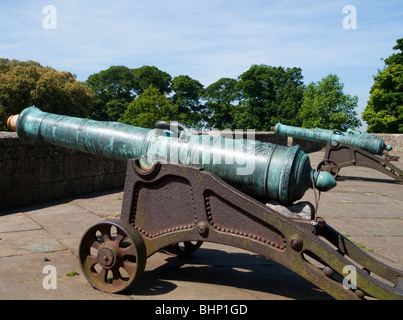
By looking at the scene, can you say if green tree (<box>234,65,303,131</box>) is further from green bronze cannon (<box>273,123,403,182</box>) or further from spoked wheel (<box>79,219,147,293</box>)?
spoked wheel (<box>79,219,147,293</box>)

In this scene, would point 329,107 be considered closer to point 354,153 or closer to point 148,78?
point 148,78

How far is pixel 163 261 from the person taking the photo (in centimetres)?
405

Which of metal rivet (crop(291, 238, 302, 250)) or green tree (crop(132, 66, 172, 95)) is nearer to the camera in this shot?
metal rivet (crop(291, 238, 302, 250))

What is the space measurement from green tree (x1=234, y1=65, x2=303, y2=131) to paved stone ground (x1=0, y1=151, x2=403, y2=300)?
3748cm

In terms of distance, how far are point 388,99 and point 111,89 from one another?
102 feet

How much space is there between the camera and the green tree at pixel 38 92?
31484 mm

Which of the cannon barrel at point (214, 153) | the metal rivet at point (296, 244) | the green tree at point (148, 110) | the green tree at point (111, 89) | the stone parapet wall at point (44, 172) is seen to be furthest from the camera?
the green tree at point (111, 89)

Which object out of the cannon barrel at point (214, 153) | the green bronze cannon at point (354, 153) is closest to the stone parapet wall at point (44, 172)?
the cannon barrel at point (214, 153)

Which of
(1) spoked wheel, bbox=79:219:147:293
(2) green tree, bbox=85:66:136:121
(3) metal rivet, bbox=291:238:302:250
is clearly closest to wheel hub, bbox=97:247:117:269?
(1) spoked wheel, bbox=79:219:147:293

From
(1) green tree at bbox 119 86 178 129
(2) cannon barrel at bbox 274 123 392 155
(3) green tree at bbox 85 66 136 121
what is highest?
(3) green tree at bbox 85 66 136 121

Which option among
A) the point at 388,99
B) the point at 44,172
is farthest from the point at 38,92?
the point at 44,172

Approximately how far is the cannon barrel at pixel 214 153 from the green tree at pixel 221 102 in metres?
47.3

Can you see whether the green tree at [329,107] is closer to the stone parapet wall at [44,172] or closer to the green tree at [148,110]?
the green tree at [148,110]

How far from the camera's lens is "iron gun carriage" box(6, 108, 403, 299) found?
9.16 feet
